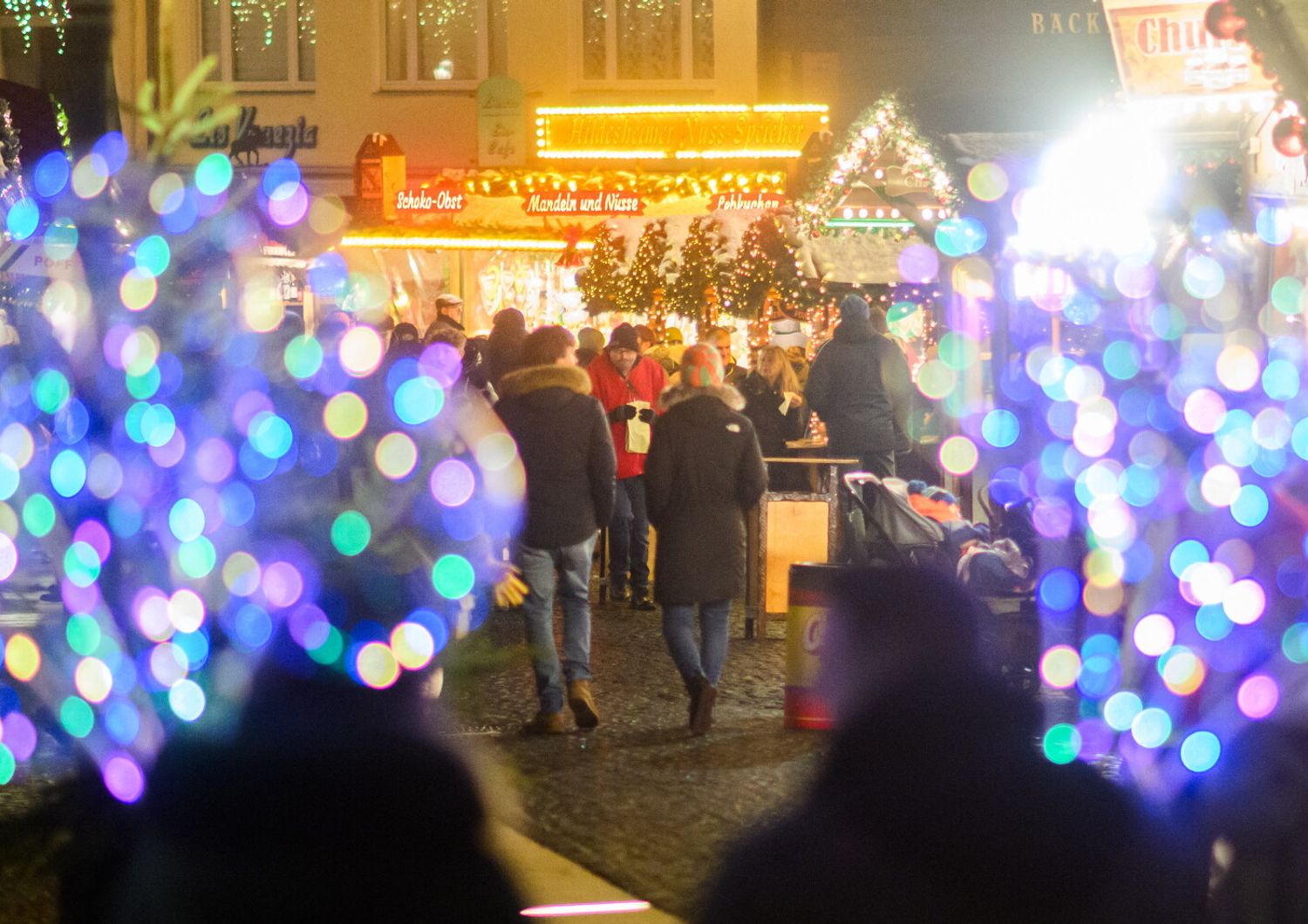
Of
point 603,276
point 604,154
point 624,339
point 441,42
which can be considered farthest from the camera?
point 441,42

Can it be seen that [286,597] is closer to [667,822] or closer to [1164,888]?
[1164,888]

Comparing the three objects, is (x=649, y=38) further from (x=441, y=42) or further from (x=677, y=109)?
(x=441, y=42)

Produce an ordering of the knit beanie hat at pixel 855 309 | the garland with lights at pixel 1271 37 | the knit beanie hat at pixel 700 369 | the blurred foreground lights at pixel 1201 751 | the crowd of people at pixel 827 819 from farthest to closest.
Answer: the knit beanie hat at pixel 855 309 < the knit beanie hat at pixel 700 369 < the garland with lights at pixel 1271 37 < the blurred foreground lights at pixel 1201 751 < the crowd of people at pixel 827 819

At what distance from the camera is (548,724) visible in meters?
8.01

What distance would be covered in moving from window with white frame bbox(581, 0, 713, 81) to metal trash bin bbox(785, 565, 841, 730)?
14998mm

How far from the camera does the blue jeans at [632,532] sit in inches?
477

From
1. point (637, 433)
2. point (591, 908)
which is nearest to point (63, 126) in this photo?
point (591, 908)

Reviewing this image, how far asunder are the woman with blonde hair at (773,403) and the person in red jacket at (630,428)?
0.85 metres

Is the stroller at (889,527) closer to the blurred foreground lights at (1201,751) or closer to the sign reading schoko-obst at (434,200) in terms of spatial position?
the blurred foreground lights at (1201,751)

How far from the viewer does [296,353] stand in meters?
3.42

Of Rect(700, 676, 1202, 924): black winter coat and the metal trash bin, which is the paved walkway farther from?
Rect(700, 676, 1202, 924): black winter coat

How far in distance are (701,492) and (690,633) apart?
0.66m

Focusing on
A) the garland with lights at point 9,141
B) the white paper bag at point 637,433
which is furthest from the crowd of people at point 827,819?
the white paper bag at point 637,433

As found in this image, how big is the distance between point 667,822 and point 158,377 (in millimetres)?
4068
